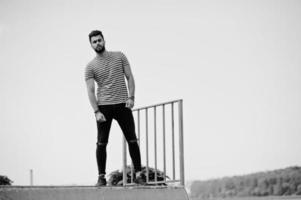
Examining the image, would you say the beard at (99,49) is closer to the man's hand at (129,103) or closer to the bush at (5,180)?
the man's hand at (129,103)

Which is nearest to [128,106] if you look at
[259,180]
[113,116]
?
[113,116]

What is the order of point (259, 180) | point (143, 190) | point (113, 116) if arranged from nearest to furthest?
point (143, 190), point (113, 116), point (259, 180)

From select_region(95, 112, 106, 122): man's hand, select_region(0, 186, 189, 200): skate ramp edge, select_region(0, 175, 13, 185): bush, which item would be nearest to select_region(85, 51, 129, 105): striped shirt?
select_region(95, 112, 106, 122): man's hand

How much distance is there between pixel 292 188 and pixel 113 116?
2234cm

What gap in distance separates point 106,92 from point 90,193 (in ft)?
3.62

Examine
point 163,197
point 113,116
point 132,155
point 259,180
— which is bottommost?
point 259,180

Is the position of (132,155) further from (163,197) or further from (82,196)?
(82,196)

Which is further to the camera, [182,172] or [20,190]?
[182,172]

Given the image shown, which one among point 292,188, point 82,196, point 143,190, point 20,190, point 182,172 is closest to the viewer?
point 20,190

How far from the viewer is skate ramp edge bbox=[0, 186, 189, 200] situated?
166 inches

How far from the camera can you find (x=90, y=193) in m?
4.58

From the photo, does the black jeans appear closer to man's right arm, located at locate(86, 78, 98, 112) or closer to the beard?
man's right arm, located at locate(86, 78, 98, 112)

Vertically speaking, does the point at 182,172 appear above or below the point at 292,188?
above

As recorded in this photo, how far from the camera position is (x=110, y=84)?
5.31 m
